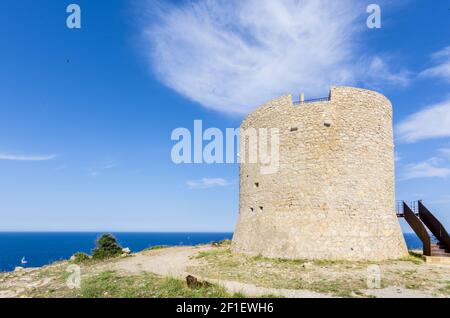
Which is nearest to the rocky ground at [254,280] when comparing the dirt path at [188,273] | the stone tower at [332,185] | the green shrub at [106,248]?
the dirt path at [188,273]

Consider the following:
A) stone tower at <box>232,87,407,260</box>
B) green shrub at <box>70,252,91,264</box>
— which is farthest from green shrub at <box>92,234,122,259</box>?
stone tower at <box>232,87,407,260</box>

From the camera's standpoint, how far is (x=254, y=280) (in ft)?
33.9

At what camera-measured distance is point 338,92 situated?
14938mm

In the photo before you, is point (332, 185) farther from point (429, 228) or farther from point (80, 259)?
point (80, 259)

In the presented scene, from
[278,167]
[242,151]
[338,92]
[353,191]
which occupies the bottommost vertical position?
[353,191]

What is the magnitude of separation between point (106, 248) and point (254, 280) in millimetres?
11444

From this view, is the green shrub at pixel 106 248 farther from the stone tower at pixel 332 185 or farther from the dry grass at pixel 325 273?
the stone tower at pixel 332 185

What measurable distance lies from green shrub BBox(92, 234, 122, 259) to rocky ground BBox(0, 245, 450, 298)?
382 cm

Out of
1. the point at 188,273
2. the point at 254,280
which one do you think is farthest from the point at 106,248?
the point at 254,280

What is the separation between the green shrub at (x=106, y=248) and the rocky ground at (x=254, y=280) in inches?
150

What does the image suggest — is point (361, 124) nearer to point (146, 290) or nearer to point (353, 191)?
point (353, 191)

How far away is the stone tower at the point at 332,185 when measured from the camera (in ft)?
45.0
